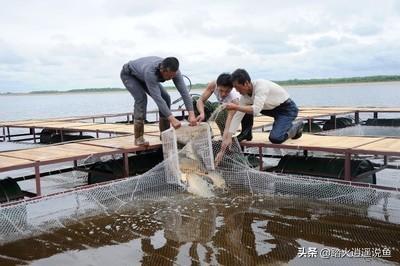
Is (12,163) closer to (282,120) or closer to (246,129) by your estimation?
(246,129)

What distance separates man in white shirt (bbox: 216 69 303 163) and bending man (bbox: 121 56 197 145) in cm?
55

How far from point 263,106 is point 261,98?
0.96 feet

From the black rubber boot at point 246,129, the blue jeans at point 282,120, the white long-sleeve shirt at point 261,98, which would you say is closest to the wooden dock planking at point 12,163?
the white long-sleeve shirt at point 261,98

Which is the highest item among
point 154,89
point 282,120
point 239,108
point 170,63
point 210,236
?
point 170,63

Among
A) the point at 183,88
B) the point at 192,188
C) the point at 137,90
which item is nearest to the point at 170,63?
the point at 183,88

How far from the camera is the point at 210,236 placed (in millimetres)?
4289

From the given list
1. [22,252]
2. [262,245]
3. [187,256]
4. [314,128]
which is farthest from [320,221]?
[314,128]

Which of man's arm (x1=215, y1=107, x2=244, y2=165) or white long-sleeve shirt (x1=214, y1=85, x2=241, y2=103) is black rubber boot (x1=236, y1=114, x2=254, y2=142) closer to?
white long-sleeve shirt (x1=214, y1=85, x2=241, y2=103)

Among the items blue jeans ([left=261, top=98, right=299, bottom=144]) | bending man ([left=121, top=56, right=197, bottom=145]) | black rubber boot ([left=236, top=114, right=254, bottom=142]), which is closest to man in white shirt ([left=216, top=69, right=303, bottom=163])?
blue jeans ([left=261, top=98, right=299, bottom=144])

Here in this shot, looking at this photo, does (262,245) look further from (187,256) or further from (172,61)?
(172,61)

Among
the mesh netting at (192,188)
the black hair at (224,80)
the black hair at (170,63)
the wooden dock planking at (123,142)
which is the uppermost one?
the black hair at (170,63)

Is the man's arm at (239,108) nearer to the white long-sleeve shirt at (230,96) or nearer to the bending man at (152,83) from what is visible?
the bending man at (152,83)

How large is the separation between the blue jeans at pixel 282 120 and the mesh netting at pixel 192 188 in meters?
0.54

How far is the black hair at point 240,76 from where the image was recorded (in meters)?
5.44
